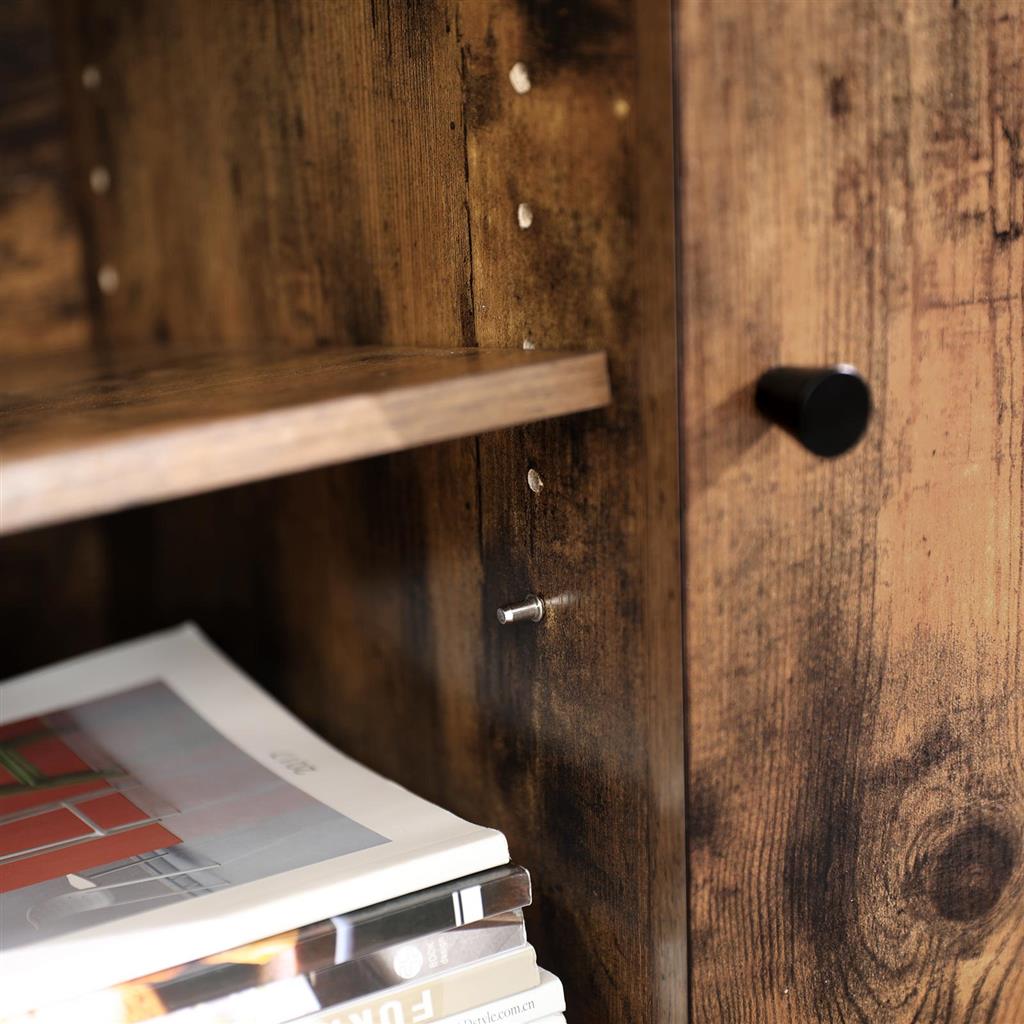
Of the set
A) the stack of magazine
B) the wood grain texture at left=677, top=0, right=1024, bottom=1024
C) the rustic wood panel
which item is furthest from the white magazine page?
the rustic wood panel

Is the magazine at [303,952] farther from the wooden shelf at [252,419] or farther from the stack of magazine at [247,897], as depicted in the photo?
the wooden shelf at [252,419]

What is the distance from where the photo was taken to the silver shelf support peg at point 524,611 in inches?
21.3

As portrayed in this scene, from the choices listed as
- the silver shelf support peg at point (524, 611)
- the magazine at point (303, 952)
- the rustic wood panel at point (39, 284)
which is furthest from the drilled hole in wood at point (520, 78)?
the rustic wood panel at point (39, 284)

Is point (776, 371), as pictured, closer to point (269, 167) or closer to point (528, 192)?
point (528, 192)

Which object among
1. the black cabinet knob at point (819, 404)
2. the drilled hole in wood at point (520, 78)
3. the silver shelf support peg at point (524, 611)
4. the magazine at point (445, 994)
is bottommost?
the magazine at point (445, 994)

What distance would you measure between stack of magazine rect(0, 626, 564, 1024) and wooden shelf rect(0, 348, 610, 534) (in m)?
0.18

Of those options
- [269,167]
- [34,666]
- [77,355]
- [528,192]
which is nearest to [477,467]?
[528,192]

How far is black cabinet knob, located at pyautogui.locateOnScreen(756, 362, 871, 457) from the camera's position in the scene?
0.43 m

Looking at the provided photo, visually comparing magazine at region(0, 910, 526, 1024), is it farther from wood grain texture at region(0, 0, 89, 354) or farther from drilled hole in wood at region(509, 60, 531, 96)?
wood grain texture at region(0, 0, 89, 354)

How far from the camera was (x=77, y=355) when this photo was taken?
82 cm

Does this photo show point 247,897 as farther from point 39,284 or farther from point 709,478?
point 39,284

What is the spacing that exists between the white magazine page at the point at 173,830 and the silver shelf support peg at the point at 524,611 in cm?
9

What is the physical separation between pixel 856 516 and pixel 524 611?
150 mm

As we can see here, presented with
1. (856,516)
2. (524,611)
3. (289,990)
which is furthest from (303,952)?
(856,516)
